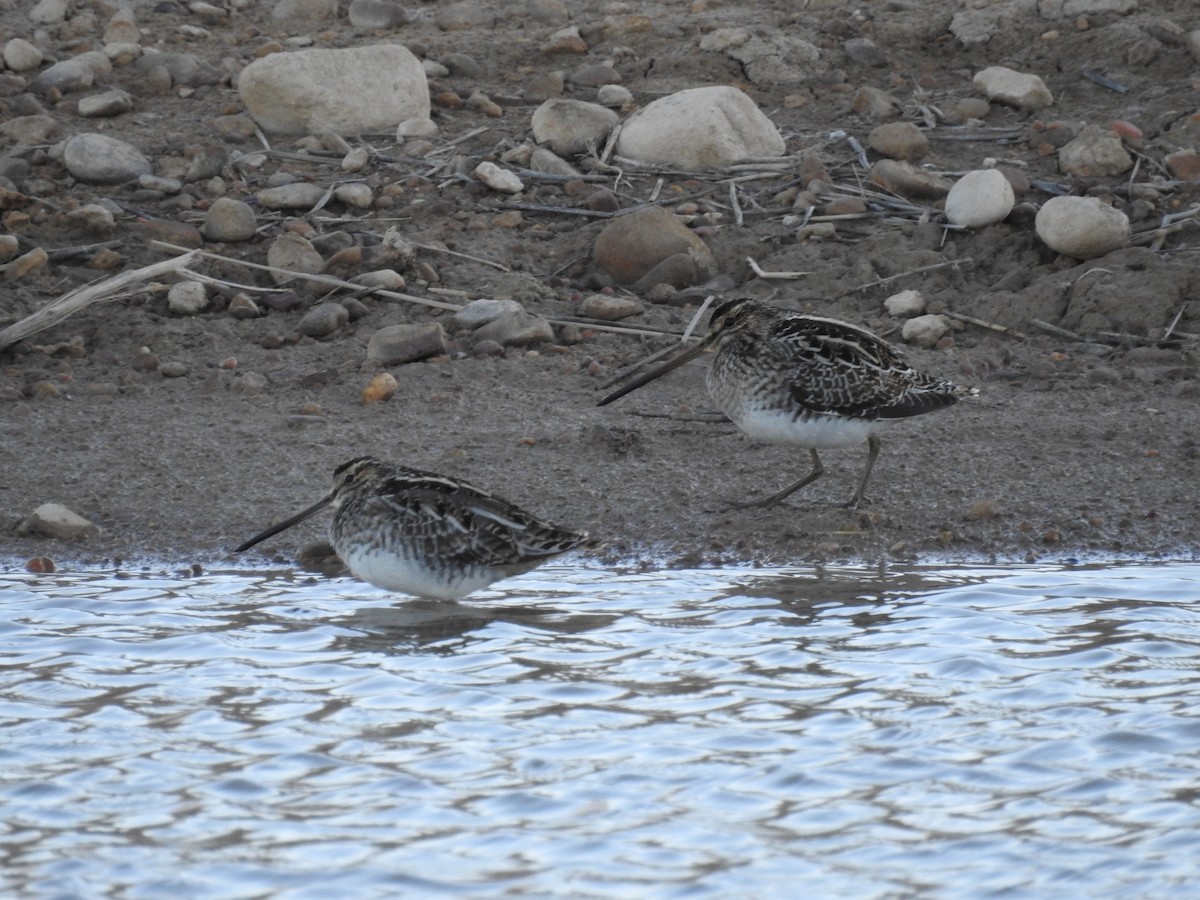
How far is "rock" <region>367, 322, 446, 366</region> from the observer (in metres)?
8.53

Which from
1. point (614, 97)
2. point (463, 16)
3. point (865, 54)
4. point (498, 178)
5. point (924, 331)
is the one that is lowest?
point (924, 331)

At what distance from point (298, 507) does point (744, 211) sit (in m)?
3.60

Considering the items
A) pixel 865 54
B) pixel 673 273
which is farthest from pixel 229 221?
pixel 865 54

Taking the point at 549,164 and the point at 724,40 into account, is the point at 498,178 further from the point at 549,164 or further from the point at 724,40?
the point at 724,40

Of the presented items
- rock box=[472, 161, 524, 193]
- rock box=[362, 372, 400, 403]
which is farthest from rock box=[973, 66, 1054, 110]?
rock box=[362, 372, 400, 403]

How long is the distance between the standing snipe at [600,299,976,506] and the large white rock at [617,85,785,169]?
2.69m

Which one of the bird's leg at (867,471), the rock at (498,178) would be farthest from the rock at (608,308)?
the bird's leg at (867,471)

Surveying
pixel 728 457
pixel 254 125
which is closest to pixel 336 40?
pixel 254 125

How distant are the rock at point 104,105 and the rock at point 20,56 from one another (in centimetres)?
69

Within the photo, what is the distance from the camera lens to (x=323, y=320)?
874 centimetres

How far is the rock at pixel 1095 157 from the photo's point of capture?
31.6ft

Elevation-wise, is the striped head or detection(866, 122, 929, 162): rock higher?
detection(866, 122, 929, 162): rock

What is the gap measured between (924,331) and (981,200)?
976mm

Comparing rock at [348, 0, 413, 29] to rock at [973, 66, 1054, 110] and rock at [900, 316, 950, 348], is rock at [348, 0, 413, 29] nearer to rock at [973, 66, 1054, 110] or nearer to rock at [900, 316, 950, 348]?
rock at [973, 66, 1054, 110]
